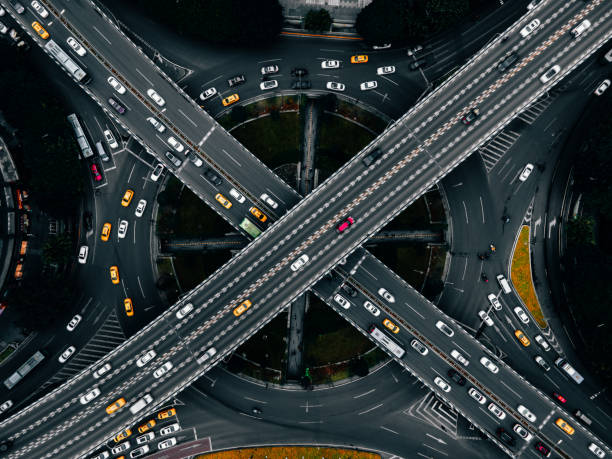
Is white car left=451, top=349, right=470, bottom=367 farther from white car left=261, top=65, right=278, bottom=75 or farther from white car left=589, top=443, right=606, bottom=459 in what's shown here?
white car left=261, top=65, right=278, bottom=75

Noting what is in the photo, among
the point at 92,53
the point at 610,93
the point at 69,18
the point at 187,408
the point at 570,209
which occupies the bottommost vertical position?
the point at 187,408

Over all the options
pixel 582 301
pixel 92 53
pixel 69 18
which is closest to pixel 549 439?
pixel 582 301

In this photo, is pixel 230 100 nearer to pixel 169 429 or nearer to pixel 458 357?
pixel 458 357

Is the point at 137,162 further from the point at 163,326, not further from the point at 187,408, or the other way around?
the point at 187,408

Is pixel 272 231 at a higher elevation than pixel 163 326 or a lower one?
higher

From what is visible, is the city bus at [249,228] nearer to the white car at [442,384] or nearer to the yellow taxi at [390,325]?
the yellow taxi at [390,325]

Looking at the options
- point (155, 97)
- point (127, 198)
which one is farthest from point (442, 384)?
point (155, 97)
